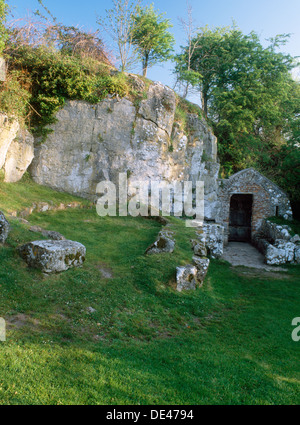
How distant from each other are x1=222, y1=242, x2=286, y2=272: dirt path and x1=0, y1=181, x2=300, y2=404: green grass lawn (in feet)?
9.06

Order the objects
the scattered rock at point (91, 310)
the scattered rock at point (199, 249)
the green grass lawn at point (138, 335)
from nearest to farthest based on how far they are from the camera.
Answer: the green grass lawn at point (138, 335) → the scattered rock at point (91, 310) → the scattered rock at point (199, 249)

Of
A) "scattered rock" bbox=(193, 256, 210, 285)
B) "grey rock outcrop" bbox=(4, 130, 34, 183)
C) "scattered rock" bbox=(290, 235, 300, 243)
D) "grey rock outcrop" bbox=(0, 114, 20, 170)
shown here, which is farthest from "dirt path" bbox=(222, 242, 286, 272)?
"grey rock outcrop" bbox=(0, 114, 20, 170)

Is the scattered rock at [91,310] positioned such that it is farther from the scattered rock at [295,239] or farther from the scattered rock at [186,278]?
the scattered rock at [295,239]

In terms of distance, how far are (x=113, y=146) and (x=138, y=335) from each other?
14.2 m

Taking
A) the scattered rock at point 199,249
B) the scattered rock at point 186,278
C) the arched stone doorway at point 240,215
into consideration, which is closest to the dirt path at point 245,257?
the scattered rock at point 199,249

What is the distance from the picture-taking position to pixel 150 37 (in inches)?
947

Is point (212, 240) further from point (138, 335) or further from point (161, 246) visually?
point (138, 335)

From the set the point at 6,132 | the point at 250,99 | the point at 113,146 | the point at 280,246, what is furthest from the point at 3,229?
the point at 250,99

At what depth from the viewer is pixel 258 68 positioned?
24.2 meters

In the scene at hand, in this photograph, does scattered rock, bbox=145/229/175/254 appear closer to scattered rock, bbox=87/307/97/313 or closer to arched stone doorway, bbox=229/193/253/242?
scattered rock, bbox=87/307/97/313

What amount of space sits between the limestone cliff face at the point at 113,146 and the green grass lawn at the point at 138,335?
8202 mm

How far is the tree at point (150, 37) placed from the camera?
23.3m
